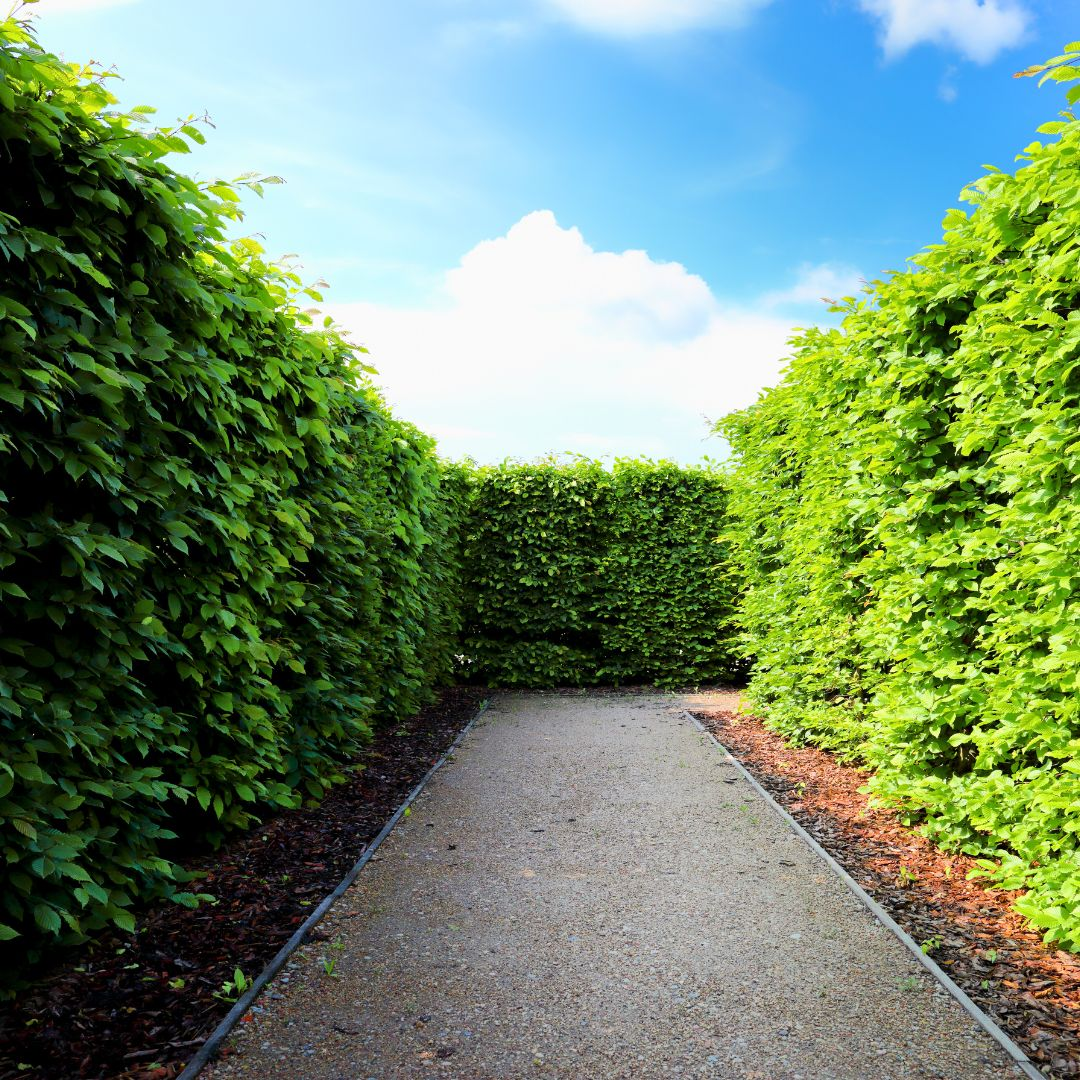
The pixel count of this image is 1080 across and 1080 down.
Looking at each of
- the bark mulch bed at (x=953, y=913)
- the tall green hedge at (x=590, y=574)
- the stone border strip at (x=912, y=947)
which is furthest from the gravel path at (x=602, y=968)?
the tall green hedge at (x=590, y=574)

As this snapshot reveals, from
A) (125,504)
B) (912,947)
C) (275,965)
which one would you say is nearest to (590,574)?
(912,947)

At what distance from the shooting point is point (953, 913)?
3900 millimetres

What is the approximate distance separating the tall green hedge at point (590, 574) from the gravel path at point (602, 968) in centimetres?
601

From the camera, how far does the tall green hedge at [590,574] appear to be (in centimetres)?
1150

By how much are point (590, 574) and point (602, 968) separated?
27.5 ft

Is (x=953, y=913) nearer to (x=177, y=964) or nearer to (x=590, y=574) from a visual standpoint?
(x=177, y=964)

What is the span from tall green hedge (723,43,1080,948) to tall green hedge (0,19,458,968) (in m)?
3.62

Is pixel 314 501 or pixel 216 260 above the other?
pixel 216 260

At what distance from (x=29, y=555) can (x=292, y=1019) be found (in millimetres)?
1966

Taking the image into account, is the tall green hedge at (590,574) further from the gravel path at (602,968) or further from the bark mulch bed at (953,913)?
the gravel path at (602,968)

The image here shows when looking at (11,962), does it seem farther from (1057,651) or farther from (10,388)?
(1057,651)

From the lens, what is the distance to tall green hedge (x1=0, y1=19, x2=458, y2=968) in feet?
9.18

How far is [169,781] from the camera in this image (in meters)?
3.86

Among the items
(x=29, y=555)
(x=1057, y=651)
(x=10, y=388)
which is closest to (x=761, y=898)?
(x=1057, y=651)
